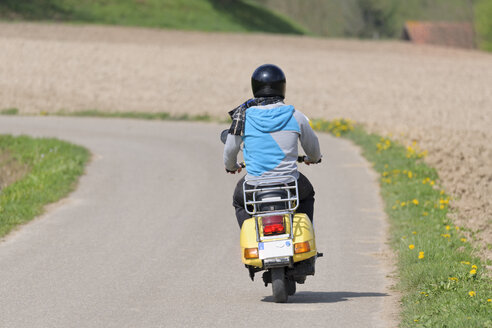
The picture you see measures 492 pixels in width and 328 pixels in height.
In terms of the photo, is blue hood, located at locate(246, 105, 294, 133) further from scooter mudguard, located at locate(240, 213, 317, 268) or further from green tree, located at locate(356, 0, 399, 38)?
green tree, located at locate(356, 0, 399, 38)

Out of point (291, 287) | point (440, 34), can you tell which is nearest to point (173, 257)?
point (291, 287)

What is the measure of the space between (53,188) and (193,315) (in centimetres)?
833

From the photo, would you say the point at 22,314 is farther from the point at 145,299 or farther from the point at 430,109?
the point at 430,109

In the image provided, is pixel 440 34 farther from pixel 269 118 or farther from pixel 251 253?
pixel 251 253

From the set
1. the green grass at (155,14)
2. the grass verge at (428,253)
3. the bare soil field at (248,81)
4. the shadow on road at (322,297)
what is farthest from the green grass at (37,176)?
the green grass at (155,14)

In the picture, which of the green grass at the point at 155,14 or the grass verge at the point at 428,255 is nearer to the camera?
the grass verge at the point at 428,255

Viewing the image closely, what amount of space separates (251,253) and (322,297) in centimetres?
111

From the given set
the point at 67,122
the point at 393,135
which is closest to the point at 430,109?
the point at 393,135

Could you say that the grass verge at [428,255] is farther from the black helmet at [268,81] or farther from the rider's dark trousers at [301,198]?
the black helmet at [268,81]

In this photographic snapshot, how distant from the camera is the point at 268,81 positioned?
25.4 ft

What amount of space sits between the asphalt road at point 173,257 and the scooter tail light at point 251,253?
0.45 metres

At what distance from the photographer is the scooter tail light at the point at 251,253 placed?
7.61 meters

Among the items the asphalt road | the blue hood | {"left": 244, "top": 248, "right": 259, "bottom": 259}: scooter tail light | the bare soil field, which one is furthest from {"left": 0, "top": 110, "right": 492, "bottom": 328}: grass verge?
the blue hood

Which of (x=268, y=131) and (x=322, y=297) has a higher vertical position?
(x=268, y=131)
